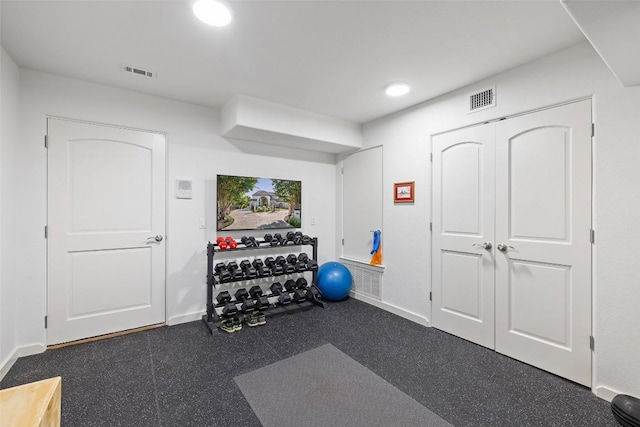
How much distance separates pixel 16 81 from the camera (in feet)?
8.25

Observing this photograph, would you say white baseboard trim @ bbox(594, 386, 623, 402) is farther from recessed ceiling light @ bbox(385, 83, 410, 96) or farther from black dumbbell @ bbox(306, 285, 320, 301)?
recessed ceiling light @ bbox(385, 83, 410, 96)

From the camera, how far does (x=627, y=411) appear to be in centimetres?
A: 86

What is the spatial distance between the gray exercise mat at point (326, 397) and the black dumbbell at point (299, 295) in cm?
121

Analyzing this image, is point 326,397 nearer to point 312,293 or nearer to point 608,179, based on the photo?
point 312,293

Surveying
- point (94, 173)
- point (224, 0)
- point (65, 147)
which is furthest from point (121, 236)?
point (224, 0)

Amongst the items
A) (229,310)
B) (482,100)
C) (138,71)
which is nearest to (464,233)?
(482,100)

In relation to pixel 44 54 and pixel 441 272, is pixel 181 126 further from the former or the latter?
pixel 441 272

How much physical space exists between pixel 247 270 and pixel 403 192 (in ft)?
7.31

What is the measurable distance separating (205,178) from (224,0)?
7.06 feet

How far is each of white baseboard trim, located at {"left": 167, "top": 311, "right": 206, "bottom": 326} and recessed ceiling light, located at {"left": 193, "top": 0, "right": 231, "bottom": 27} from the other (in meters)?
3.10

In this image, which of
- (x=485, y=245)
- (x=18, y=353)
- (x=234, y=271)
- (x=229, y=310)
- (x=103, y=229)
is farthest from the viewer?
(x=234, y=271)

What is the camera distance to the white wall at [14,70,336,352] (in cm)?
262

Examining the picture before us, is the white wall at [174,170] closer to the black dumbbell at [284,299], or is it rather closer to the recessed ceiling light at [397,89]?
the black dumbbell at [284,299]

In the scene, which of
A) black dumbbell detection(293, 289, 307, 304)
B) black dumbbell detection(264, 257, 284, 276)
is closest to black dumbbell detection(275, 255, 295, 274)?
black dumbbell detection(264, 257, 284, 276)
